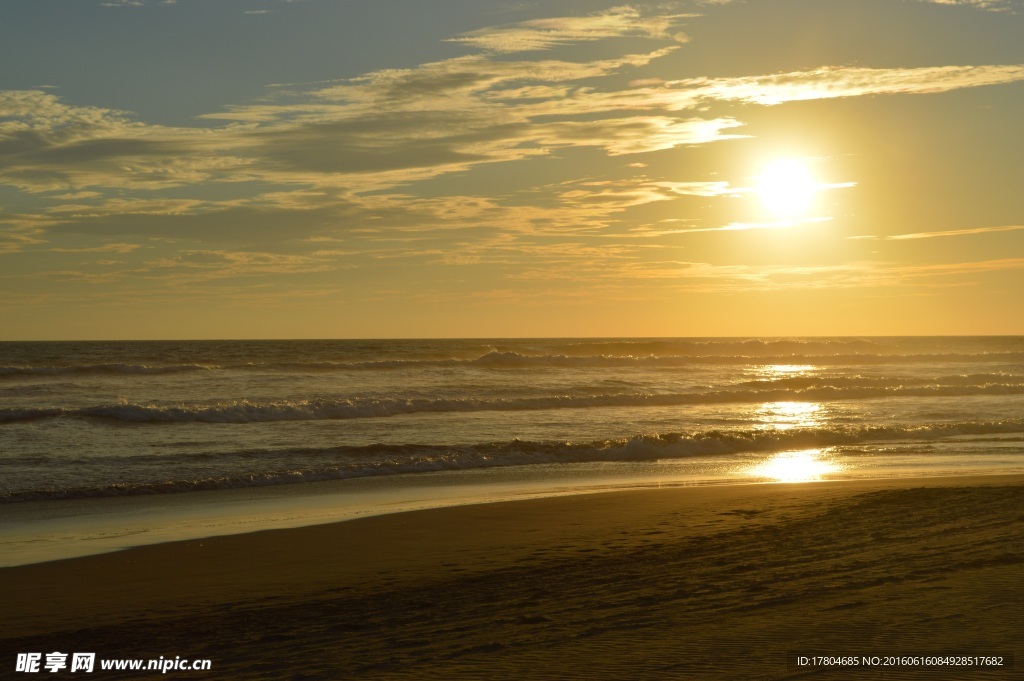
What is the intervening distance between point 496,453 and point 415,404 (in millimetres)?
11246

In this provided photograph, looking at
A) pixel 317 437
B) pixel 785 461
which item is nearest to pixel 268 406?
pixel 317 437

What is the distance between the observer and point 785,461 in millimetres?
19094

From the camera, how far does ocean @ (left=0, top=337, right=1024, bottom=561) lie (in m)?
16.6

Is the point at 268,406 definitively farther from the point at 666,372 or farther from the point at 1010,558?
the point at 666,372

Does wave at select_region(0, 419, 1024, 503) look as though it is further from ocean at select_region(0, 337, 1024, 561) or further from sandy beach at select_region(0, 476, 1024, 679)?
sandy beach at select_region(0, 476, 1024, 679)

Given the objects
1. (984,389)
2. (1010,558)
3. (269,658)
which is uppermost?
(984,389)

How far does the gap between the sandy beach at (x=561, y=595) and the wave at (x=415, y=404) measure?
52.5 feet

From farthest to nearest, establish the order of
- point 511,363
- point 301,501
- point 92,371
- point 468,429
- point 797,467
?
1. point 511,363
2. point 92,371
3. point 468,429
4. point 797,467
5. point 301,501

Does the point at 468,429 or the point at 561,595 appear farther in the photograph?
the point at 468,429

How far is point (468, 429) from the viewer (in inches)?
933

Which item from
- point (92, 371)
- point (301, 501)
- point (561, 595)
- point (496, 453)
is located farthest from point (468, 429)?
point (92, 371)

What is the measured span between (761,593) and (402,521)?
5.88 m

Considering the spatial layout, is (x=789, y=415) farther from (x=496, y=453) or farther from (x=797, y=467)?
(x=496, y=453)

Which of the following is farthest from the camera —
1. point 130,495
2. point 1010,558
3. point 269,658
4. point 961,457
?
point 961,457
